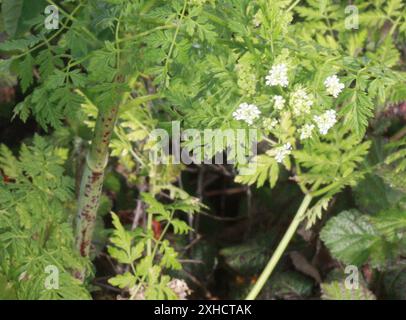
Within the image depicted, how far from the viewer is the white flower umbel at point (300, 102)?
1.16m

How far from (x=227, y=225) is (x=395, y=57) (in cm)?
98

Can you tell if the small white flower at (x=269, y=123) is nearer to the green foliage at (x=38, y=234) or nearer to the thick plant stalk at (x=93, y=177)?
the thick plant stalk at (x=93, y=177)

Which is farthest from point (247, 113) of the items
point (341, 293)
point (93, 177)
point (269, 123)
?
point (341, 293)

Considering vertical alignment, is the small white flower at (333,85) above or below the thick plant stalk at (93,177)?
above

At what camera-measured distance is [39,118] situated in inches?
53.9

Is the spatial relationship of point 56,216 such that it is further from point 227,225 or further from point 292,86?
point 227,225

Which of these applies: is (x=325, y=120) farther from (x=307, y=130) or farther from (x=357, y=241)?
(x=357, y=241)

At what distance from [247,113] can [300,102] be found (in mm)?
100

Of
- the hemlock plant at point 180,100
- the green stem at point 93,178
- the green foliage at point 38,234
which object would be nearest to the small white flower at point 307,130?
the hemlock plant at point 180,100

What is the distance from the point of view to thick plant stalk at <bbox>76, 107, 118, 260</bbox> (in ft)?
4.89

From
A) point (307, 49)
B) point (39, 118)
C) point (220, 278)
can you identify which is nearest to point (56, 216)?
point (39, 118)

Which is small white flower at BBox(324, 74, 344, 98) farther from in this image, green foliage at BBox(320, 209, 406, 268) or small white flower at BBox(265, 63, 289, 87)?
green foliage at BBox(320, 209, 406, 268)

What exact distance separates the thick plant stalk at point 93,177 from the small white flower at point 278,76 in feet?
1.39

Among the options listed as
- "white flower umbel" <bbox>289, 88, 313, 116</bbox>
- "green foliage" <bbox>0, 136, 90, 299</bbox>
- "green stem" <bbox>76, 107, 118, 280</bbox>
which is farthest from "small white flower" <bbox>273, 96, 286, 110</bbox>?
"green foliage" <bbox>0, 136, 90, 299</bbox>
